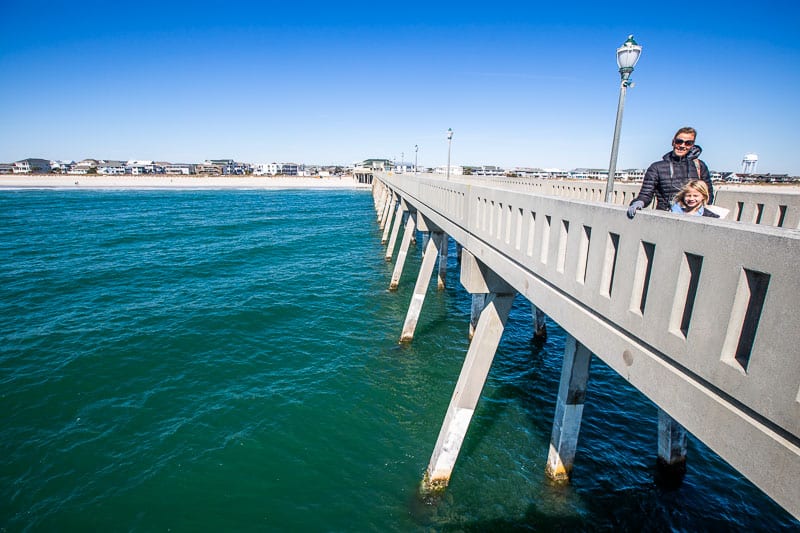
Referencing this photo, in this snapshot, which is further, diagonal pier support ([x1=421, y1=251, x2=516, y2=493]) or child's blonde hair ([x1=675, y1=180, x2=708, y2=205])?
diagonal pier support ([x1=421, y1=251, x2=516, y2=493])

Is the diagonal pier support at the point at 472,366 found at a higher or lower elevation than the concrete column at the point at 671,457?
higher

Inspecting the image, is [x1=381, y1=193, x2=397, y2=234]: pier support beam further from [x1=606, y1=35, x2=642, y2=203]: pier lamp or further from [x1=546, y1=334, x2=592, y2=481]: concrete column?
[x1=606, y1=35, x2=642, y2=203]: pier lamp

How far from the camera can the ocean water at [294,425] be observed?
832 cm

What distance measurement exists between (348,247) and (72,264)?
21187 mm

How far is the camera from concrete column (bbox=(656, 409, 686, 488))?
910 centimetres

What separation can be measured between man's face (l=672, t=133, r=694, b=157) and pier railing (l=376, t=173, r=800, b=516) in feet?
6.00

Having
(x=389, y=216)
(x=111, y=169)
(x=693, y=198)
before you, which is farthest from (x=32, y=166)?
(x=693, y=198)

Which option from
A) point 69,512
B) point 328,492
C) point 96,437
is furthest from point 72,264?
point 328,492

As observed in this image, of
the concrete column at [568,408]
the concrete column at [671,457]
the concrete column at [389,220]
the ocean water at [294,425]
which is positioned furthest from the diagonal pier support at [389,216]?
the concrete column at [671,457]

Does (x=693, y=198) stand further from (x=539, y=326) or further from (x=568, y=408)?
(x=539, y=326)

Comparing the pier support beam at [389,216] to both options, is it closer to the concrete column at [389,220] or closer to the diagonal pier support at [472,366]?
the concrete column at [389,220]

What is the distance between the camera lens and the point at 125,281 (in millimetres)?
24141

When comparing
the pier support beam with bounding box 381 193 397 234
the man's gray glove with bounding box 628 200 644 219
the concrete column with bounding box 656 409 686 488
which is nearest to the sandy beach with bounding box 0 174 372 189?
the pier support beam with bounding box 381 193 397 234

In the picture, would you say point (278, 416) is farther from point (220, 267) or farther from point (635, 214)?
point (220, 267)
